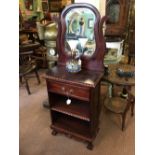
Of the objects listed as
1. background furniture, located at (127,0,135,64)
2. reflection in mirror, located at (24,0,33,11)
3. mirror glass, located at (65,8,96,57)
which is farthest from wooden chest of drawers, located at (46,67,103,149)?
reflection in mirror, located at (24,0,33,11)

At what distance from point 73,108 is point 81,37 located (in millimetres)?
708

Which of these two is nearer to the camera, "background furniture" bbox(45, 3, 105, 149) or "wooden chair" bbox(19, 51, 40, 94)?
"background furniture" bbox(45, 3, 105, 149)

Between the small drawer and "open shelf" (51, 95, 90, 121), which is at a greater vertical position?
the small drawer

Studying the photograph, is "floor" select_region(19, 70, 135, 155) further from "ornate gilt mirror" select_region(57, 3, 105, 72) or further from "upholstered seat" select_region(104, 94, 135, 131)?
"ornate gilt mirror" select_region(57, 3, 105, 72)

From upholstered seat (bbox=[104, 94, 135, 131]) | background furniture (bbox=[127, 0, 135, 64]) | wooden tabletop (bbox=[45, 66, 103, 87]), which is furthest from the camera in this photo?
background furniture (bbox=[127, 0, 135, 64])

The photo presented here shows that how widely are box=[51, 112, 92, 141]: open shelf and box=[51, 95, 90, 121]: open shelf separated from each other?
198 mm

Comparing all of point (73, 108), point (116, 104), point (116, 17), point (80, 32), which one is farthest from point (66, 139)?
point (116, 17)

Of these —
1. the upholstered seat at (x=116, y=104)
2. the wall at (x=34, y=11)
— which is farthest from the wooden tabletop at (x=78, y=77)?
the wall at (x=34, y=11)

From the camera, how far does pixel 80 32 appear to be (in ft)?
5.25

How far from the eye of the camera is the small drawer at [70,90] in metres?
1.45

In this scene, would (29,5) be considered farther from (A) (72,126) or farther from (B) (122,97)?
(A) (72,126)

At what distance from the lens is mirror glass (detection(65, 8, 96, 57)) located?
1535 millimetres

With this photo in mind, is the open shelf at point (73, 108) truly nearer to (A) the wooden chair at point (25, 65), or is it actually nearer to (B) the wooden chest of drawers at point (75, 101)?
(B) the wooden chest of drawers at point (75, 101)
